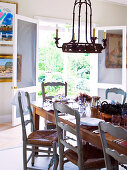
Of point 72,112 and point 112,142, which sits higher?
point 72,112

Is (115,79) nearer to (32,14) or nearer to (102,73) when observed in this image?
(102,73)

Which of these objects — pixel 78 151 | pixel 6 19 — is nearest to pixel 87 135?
pixel 78 151

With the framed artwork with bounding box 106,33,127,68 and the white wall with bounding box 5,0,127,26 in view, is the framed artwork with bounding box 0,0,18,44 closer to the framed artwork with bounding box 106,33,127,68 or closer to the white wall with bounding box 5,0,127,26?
the white wall with bounding box 5,0,127,26

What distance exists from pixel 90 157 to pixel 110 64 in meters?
4.19

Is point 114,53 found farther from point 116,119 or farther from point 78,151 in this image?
point 78,151

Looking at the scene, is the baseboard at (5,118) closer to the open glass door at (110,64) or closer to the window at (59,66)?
the open glass door at (110,64)

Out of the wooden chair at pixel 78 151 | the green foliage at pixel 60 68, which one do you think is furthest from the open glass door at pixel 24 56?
the green foliage at pixel 60 68

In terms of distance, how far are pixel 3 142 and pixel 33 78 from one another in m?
1.72

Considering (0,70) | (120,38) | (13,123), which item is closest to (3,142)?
(13,123)

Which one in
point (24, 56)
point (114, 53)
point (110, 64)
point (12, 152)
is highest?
point (114, 53)

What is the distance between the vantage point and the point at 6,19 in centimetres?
534

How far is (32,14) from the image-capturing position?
5590 millimetres

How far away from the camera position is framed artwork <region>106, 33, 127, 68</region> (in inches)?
247

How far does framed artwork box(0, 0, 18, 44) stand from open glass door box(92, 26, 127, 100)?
2.09 metres
